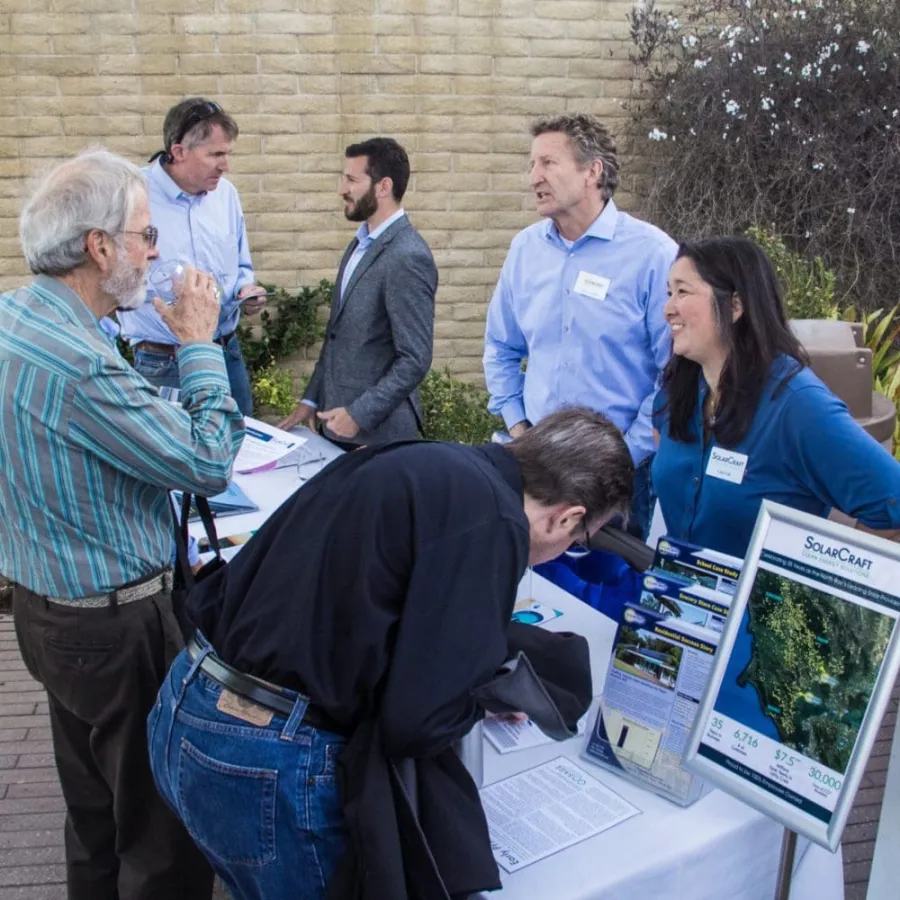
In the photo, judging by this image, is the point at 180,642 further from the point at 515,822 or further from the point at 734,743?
the point at 734,743

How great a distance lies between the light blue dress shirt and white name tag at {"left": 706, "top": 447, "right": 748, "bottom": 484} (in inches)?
76.1

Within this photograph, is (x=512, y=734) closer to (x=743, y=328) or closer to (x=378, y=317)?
(x=743, y=328)

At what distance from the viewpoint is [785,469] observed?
2260mm

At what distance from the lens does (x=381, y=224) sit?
3.85m

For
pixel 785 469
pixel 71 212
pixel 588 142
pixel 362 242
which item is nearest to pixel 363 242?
pixel 362 242

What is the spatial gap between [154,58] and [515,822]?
5159 millimetres

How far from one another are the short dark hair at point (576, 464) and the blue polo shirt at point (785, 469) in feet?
2.38

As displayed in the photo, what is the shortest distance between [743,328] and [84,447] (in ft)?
5.04

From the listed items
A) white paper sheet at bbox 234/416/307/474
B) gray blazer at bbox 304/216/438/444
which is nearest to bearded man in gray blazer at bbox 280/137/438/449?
gray blazer at bbox 304/216/438/444

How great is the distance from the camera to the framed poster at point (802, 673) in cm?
137

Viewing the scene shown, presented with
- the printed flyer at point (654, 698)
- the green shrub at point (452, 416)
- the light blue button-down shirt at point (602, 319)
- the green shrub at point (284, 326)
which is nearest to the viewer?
the printed flyer at point (654, 698)

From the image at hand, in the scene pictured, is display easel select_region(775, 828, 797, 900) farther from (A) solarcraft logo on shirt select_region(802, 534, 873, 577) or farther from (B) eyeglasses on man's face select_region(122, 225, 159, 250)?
(B) eyeglasses on man's face select_region(122, 225, 159, 250)

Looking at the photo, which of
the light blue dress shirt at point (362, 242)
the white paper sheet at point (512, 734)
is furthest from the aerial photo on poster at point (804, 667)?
the light blue dress shirt at point (362, 242)

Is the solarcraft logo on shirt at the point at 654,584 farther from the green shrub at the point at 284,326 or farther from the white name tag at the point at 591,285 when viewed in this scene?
the green shrub at the point at 284,326
